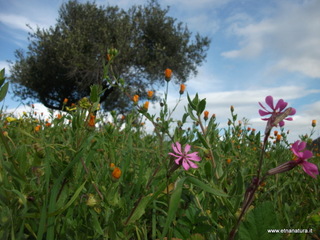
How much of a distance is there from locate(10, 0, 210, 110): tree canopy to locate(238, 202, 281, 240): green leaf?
500 inches

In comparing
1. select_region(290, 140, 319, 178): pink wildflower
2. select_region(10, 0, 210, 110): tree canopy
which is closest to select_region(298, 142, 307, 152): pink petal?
select_region(290, 140, 319, 178): pink wildflower

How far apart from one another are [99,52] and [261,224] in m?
13.7

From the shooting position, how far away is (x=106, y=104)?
1606 cm

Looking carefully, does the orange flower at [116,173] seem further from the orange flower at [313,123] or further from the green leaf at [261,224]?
the orange flower at [313,123]

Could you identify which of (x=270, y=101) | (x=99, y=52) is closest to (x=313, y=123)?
(x=270, y=101)

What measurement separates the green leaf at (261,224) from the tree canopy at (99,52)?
12.7 meters

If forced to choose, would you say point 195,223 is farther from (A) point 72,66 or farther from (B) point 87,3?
(B) point 87,3

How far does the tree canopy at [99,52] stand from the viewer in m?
13.2

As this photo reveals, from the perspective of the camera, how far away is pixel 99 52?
13438mm

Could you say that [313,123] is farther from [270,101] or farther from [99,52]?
[99,52]

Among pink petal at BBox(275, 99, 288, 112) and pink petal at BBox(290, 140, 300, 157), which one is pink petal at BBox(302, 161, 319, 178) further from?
pink petal at BBox(275, 99, 288, 112)

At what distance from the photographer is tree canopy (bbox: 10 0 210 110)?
519 inches

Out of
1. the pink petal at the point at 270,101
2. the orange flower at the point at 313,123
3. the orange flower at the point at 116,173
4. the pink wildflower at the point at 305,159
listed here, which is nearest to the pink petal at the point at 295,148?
the pink wildflower at the point at 305,159

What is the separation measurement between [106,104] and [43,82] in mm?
Result: 3643
